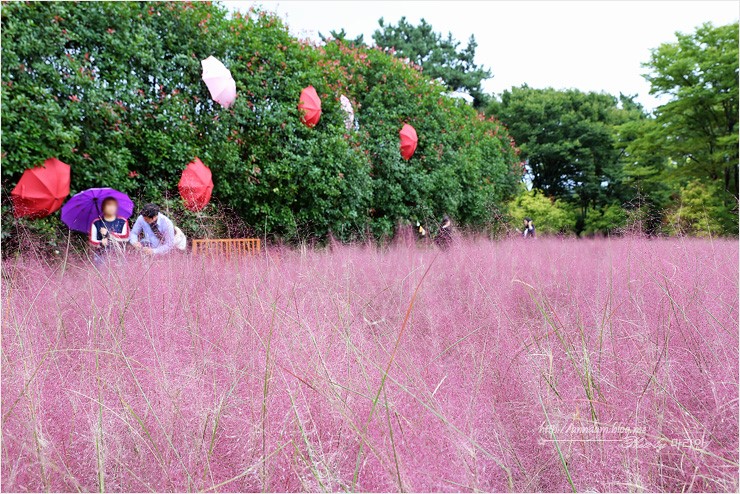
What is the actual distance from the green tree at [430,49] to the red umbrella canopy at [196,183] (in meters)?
11.7

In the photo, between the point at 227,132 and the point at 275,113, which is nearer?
the point at 227,132

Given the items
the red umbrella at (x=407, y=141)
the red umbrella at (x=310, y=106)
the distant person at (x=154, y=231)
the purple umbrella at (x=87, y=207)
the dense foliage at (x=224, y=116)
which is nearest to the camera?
the distant person at (x=154, y=231)

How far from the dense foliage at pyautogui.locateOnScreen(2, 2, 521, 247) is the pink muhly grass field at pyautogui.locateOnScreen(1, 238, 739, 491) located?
3.42m

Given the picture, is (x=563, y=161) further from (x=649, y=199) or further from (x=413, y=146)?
(x=649, y=199)

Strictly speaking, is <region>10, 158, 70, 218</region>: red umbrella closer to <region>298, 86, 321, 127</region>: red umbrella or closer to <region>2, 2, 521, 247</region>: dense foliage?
<region>2, 2, 521, 247</region>: dense foliage

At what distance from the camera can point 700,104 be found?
14508 millimetres

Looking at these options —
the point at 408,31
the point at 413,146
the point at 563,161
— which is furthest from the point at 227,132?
the point at 563,161

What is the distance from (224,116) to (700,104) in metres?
14.4

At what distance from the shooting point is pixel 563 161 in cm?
2153

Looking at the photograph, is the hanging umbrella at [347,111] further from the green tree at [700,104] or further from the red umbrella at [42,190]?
the green tree at [700,104]

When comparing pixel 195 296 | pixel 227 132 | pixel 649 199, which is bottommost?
pixel 195 296

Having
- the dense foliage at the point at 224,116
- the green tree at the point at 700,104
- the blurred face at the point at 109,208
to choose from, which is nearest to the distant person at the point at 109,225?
the blurred face at the point at 109,208

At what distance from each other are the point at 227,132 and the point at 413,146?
4062mm

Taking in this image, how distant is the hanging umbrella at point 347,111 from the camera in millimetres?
8469
